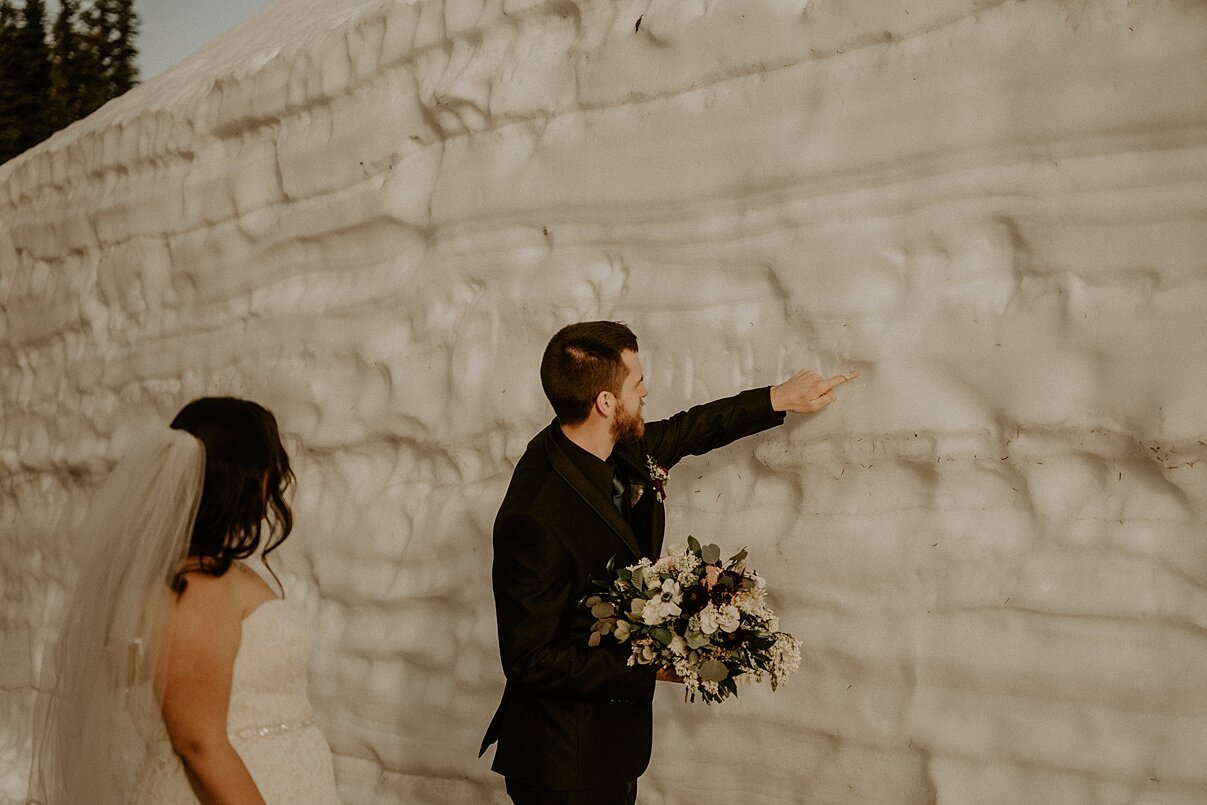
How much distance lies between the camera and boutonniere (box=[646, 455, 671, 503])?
3.38m

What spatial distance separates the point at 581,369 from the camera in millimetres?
3170

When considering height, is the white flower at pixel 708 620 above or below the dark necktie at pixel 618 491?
below

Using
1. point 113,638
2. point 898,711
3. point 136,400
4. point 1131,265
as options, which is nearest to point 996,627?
point 898,711

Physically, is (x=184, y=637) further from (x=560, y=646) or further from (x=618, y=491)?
(x=618, y=491)

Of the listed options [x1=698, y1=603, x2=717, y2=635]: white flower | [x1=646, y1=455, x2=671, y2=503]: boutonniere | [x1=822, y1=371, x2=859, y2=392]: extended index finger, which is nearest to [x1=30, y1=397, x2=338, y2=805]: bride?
[x1=698, y1=603, x2=717, y2=635]: white flower

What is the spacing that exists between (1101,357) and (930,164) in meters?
0.69

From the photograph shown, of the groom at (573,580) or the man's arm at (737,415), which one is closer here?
the groom at (573,580)

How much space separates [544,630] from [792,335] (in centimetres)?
129

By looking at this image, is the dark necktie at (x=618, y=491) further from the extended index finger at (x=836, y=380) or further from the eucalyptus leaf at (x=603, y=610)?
the extended index finger at (x=836, y=380)

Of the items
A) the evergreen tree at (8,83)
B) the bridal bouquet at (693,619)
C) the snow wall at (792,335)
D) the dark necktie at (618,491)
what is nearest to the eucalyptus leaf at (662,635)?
the bridal bouquet at (693,619)

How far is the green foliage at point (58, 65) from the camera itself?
1227cm

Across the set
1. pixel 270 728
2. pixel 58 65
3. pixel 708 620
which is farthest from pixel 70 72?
pixel 708 620

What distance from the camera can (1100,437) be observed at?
315 cm

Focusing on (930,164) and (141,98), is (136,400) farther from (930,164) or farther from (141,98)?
(930,164)
